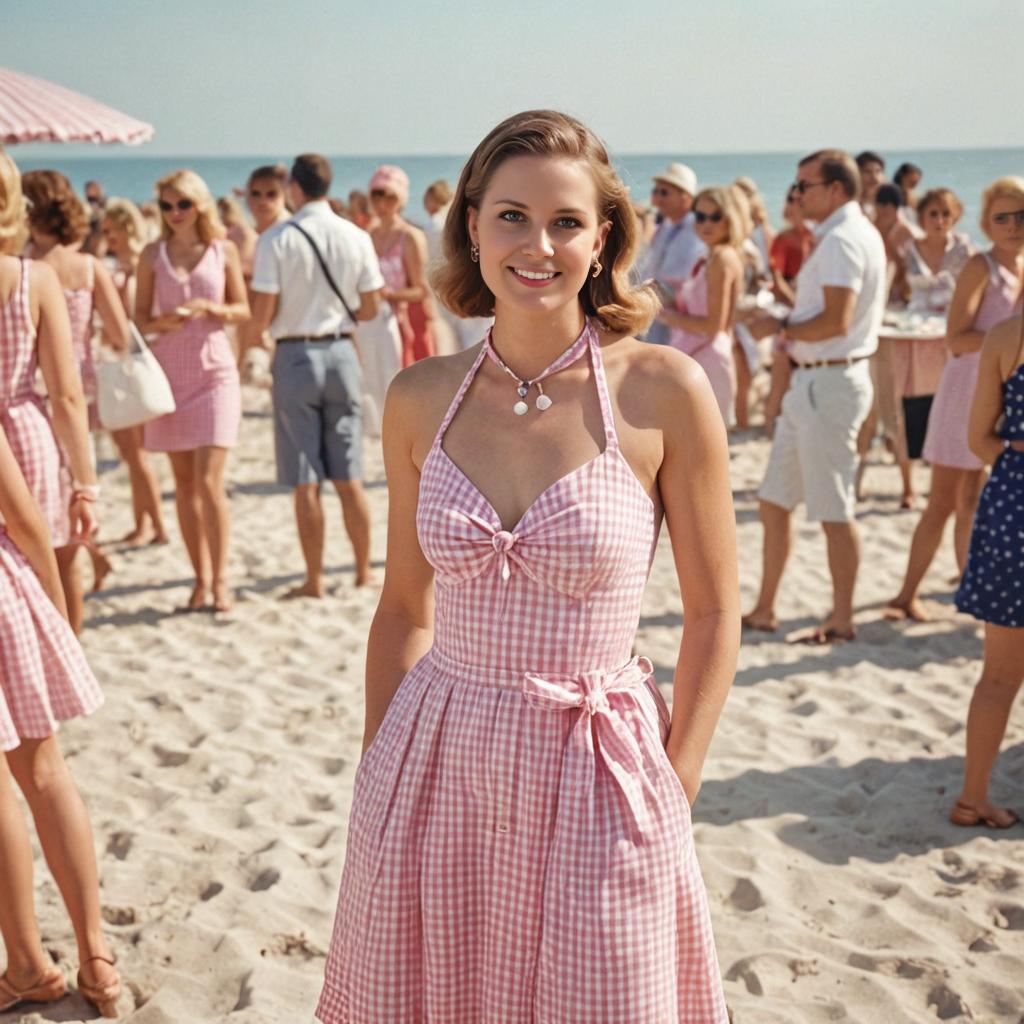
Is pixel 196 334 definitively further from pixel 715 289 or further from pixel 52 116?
pixel 715 289

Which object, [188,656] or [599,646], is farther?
[188,656]

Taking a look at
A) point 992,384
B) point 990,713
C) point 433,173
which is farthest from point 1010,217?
point 433,173

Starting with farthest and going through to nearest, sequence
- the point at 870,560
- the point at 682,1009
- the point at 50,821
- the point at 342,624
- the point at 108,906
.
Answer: the point at 870,560 → the point at 342,624 → the point at 108,906 → the point at 50,821 → the point at 682,1009

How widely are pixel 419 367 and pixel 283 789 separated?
272 cm

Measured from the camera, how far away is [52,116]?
586cm

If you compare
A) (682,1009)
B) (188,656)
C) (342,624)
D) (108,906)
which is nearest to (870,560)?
(342,624)

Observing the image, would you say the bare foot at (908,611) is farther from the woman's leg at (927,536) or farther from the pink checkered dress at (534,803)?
the pink checkered dress at (534,803)

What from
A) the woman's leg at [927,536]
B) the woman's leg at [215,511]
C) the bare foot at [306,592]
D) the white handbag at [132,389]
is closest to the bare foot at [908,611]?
the woman's leg at [927,536]

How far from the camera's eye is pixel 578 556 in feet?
6.31

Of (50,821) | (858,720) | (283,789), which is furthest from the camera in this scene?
(858,720)

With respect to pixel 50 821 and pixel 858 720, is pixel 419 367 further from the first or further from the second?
pixel 858 720

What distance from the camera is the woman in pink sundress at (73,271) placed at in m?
5.35

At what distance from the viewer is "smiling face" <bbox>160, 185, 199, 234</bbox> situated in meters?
6.06

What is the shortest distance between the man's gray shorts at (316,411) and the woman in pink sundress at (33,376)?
216 cm
